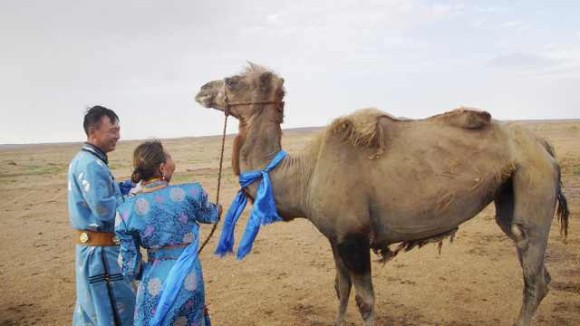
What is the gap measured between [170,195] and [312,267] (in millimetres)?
4819

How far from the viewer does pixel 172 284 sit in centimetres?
378

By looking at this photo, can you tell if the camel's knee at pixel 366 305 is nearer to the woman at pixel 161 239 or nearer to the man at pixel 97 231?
the woman at pixel 161 239

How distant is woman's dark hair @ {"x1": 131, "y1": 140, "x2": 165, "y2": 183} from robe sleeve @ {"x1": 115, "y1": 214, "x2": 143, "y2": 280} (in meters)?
0.35

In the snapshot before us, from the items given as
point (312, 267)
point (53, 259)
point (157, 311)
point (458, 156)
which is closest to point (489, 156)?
point (458, 156)

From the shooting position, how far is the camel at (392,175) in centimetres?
468

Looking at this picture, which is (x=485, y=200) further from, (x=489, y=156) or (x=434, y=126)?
(x=434, y=126)

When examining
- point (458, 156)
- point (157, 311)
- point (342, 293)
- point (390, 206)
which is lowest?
point (342, 293)

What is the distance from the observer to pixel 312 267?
8273 millimetres

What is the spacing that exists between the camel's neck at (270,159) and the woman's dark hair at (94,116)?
1248 mm

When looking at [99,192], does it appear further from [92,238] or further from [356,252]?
[356,252]

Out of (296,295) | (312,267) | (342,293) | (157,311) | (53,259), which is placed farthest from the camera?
(53,259)

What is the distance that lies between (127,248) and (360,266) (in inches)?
80.3

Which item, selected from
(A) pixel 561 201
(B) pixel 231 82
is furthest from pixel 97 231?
(A) pixel 561 201

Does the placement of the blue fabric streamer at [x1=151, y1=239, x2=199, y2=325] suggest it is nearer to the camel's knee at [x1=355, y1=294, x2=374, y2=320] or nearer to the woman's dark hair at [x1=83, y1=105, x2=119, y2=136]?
the woman's dark hair at [x1=83, y1=105, x2=119, y2=136]
